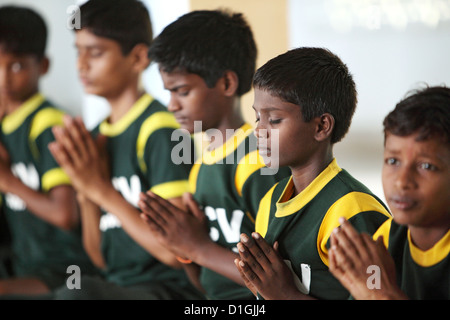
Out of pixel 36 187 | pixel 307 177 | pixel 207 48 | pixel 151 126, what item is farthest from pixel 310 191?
pixel 36 187

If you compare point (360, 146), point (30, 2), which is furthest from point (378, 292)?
point (30, 2)

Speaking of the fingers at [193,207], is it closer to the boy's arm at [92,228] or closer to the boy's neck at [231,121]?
the boy's neck at [231,121]

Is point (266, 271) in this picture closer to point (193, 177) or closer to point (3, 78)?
point (193, 177)

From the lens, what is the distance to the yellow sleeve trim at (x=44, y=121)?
3.26ft

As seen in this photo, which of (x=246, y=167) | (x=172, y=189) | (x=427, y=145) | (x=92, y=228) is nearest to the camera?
(x=427, y=145)

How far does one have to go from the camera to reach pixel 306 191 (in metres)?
0.53

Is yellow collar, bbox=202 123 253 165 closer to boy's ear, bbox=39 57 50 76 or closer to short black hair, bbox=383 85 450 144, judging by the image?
short black hair, bbox=383 85 450 144

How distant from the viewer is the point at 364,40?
996mm

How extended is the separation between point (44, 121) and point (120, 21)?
0.28 meters

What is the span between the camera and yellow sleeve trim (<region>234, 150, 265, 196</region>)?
64cm

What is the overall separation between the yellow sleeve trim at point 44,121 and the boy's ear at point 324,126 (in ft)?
1.96
